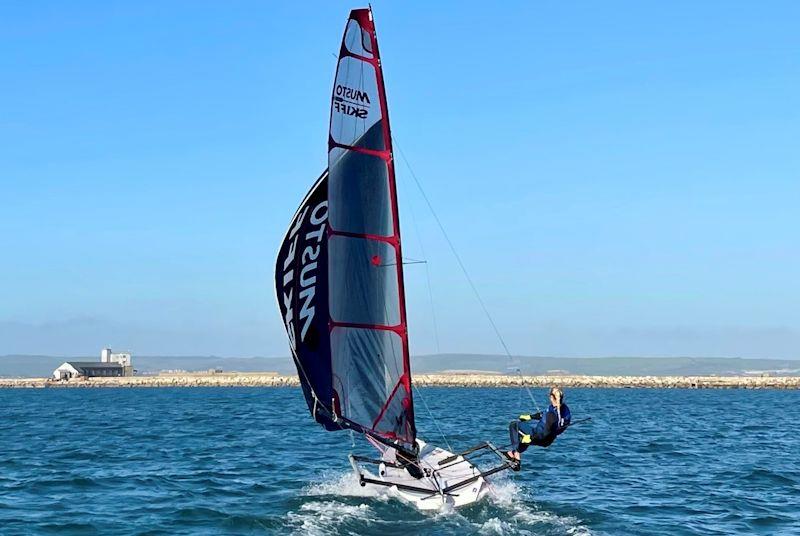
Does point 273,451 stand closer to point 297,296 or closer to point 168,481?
point 168,481

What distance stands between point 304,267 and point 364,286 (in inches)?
81.0

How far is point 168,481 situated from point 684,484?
13.9 metres

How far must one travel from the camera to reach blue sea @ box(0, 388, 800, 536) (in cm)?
1881

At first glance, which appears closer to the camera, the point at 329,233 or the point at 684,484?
the point at 329,233

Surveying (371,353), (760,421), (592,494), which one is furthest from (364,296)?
(760,421)

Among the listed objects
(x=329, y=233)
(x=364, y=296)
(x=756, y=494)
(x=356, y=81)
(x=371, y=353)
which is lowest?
(x=756, y=494)

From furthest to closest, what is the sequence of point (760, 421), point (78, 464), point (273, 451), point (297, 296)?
point (760, 421) → point (273, 451) → point (78, 464) → point (297, 296)

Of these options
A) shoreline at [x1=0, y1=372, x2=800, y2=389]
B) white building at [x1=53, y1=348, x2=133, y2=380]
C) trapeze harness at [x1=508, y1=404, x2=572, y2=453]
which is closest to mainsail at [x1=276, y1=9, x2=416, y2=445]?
trapeze harness at [x1=508, y1=404, x2=572, y2=453]

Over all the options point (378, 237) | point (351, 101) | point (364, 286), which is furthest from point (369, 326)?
point (351, 101)

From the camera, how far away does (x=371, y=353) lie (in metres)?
20.8

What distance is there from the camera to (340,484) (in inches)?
908

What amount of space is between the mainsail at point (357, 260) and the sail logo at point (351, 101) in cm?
2

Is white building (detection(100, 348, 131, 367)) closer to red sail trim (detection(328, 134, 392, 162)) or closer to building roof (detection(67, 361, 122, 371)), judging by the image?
building roof (detection(67, 361, 122, 371))

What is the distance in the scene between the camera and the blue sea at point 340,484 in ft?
61.7
